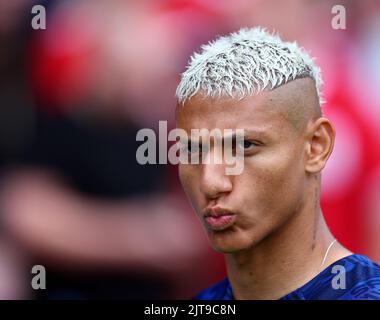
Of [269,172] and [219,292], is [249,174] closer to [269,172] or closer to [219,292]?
[269,172]

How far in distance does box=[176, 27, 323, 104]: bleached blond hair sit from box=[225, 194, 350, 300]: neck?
1.61ft

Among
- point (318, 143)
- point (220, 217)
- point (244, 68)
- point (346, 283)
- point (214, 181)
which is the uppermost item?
point (244, 68)

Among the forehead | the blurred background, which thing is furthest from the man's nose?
the blurred background

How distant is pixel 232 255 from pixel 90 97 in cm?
135

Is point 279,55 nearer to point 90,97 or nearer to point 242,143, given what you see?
point 242,143

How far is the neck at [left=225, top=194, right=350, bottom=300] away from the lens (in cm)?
246

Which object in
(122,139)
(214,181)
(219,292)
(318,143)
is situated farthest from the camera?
(122,139)

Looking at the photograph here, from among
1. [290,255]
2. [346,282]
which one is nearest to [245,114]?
[290,255]

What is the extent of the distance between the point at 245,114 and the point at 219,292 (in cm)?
88

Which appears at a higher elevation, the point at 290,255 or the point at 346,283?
the point at 290,255

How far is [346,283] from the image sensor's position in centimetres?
236

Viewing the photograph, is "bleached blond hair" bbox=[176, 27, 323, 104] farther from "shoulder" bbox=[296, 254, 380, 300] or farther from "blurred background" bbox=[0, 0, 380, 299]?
"blurred background" bbox=[0, 0, 380, 299]
